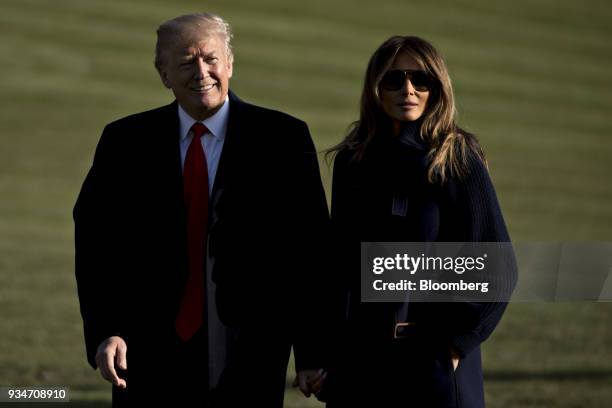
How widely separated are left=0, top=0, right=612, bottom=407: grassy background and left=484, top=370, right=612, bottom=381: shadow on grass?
2 cm

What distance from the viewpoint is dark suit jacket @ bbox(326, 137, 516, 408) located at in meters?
3.62

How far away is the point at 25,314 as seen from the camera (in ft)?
34.7

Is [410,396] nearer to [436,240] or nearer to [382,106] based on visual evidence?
[436,240]

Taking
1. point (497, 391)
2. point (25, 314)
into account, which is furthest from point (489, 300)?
point (25, 314)

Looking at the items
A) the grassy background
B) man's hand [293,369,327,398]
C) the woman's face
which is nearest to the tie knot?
the woman's face

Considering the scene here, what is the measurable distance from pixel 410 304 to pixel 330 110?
Result: 19774 mm

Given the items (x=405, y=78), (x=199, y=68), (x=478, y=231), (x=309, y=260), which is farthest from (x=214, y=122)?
(x=478, y=231)

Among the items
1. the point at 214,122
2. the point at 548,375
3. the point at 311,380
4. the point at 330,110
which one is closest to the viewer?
the point at 311,380

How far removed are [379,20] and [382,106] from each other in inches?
1010

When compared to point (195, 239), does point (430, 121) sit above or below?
above

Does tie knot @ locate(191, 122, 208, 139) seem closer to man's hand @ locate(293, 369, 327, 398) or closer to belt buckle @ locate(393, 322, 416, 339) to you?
man's hand @ locate(293, 369, 327, 398)

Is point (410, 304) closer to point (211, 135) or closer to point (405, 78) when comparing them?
point (405, 78)

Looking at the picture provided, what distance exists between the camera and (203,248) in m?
4.00

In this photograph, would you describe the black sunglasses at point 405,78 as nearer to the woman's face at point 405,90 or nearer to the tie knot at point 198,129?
the woman's face at point 405,90
